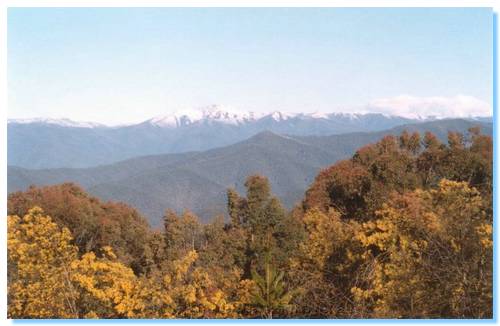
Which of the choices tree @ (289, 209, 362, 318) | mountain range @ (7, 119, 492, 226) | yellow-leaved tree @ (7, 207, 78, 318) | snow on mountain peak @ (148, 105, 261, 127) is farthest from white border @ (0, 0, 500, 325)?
mountain range @ (7, 119, 492, 226)

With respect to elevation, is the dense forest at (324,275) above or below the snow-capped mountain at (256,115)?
below

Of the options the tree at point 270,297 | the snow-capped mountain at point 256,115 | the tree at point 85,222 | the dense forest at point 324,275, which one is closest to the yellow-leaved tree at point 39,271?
the dense forest at point 324,275

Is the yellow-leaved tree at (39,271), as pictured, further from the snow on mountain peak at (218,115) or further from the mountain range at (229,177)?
the mountain range at (229,177)

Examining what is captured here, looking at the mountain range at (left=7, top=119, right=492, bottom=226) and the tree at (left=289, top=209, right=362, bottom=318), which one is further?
the mountain range at (left=7, top=119, right=492, bottom=226)

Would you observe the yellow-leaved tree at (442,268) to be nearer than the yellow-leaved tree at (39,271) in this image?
Yes

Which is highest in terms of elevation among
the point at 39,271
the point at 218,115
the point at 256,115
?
the point at 218,115

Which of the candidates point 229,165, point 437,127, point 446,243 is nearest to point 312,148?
point 229,165

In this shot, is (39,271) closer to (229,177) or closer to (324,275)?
(324,275)

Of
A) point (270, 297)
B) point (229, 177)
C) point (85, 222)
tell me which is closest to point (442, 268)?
point (270, 297)

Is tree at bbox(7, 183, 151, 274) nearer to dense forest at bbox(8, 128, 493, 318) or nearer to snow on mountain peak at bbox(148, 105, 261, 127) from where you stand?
dense forest at bbox(8, 128, 493, 318)

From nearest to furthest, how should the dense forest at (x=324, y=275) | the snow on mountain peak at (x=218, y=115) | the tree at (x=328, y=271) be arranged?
the dense forest at (x=324, y=275) < the tree at (x=328, y=271) < the snow on mountain peak at (x=218, y=115)

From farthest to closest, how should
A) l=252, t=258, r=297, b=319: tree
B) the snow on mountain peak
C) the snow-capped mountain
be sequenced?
the snow on mountain peak < the snow-capped mountain < l=252, t=258, r=297, b=319: tree
